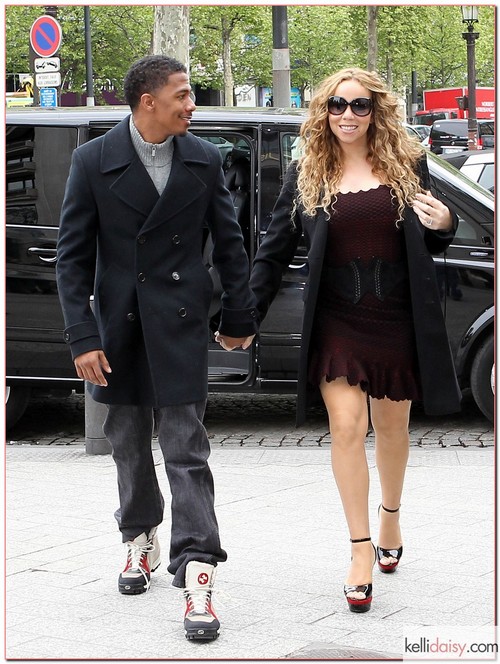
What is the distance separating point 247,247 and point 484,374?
5.48ft

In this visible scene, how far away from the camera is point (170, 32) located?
1114cm

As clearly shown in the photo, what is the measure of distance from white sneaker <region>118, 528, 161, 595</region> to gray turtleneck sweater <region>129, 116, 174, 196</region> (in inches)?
53.1

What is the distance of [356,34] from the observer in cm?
4312

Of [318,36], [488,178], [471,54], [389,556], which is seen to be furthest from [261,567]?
[318,36]

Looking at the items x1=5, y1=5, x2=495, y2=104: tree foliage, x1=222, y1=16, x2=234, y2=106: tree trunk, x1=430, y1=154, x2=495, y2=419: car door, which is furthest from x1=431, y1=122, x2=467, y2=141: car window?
x1=430, y1=154, x2=495, y2=419: car door

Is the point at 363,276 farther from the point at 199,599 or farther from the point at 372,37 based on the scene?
the point at 372,37

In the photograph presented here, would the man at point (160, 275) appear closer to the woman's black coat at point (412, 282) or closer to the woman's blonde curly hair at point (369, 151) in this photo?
the woman's black coat at point (412, 282)

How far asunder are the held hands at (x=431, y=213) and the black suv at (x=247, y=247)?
325 cm

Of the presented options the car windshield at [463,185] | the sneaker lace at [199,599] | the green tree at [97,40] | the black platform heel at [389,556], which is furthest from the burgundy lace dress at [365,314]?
the green tree at [97,40]

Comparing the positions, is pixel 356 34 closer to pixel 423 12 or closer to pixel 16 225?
pixel 423 12

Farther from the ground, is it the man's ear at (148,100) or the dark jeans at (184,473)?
the man's ear at (148,100)

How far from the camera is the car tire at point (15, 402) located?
28.5ft

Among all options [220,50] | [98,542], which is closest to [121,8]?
[220,50]

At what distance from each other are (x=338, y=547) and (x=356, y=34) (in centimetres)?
3938
